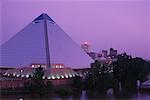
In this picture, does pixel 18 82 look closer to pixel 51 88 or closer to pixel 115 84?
pixel 51 88

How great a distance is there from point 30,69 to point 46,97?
4243 millimetres

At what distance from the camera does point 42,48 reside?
17.7 m

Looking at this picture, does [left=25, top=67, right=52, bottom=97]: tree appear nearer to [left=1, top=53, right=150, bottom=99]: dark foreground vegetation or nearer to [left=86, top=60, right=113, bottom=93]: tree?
[left=1, top=53, right=150, bottom=99]: dark foreground vegetation

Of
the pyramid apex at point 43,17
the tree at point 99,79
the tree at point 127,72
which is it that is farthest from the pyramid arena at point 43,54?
the tree at point 127,72

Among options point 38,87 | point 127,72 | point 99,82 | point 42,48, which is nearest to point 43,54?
point 42,48

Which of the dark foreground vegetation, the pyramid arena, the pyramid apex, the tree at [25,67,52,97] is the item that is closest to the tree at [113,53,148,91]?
the dark foreground vegetation

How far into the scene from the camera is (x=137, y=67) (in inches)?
628

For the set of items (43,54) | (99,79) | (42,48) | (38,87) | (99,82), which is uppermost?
(42,48)

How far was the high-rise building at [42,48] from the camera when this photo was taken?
1733 centimetres

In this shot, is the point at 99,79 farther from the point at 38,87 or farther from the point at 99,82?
the point at 38,87

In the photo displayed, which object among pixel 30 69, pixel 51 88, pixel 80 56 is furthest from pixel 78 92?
pixel 80 56

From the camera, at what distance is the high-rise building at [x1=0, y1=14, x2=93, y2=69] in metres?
17.3

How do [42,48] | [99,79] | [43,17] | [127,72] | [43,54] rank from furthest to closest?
1. [43,17]
2. [42,48]
3. [43,54]
4. [127,72]
5. [99,79]

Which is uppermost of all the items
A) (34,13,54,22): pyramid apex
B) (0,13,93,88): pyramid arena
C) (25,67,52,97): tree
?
(34,13,54,22): pyramid apex
